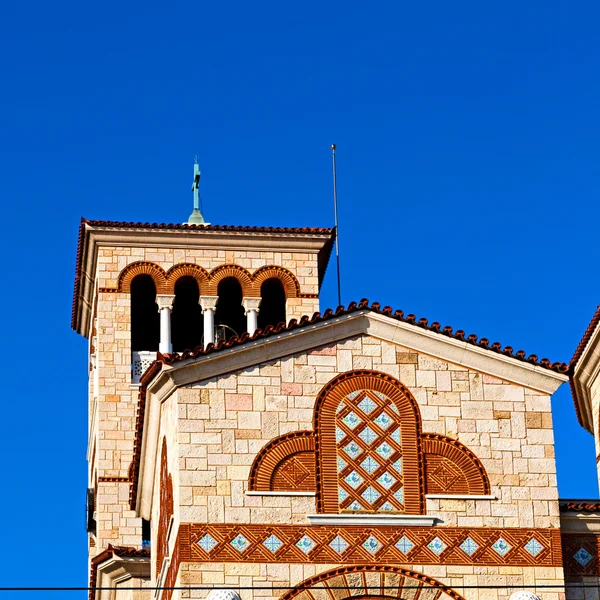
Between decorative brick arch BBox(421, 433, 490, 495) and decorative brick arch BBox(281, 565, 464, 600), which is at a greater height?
decorative brick arch BBox(421, 433, 490, 495)

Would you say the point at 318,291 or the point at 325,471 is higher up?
the point at 318,291

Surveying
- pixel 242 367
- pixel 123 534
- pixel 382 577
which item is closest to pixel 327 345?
pixel 242 367

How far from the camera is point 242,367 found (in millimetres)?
33594

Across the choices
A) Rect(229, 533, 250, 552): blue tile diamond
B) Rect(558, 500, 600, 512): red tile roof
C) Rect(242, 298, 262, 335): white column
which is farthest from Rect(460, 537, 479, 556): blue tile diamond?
Rect(242, 298, 262, 335): white column

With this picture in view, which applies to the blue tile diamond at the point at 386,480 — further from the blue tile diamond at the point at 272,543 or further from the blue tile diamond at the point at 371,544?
the blue tile diamond at the point at 272,543

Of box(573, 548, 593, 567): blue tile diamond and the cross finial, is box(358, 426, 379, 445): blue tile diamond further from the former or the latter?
the cross finial

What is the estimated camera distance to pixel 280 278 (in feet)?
165

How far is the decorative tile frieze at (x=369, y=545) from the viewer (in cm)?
3225

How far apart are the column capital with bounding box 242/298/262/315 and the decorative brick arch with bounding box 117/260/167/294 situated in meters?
2.00

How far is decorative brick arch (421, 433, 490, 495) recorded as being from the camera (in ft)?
109

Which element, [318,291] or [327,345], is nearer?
[327,345]

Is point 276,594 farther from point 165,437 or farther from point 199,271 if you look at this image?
point 199,271

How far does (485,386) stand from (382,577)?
3.87m

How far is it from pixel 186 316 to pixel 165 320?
5.41ft
